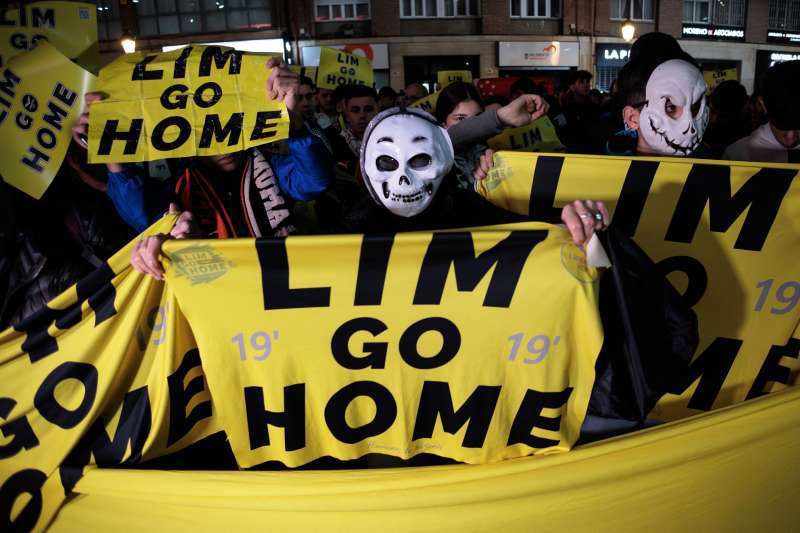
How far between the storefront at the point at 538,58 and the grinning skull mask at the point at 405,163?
2010 centimetres

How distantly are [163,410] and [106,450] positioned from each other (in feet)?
0.82

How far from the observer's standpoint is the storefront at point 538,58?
20.8m

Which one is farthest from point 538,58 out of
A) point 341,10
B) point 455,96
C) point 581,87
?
point 455,96

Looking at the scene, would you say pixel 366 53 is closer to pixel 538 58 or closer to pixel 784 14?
pixel 538 58

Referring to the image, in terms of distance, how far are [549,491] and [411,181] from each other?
1134 millimetres

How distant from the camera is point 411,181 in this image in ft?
Result: 6.73

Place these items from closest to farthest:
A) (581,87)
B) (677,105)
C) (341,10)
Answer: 1. (677,105)
2. (581,87)
3. (341,10)

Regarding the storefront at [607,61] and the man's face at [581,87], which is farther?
the storefront at [607,61]

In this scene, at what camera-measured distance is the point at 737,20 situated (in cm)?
2367

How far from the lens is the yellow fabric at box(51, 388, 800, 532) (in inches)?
66.4

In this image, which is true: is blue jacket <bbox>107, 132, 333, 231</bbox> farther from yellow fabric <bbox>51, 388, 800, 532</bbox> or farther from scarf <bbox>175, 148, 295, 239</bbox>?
yellow fabric <bbox>51, 388, 800, 532</bbox>

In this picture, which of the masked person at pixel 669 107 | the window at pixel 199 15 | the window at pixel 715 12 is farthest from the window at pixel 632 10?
the masked person at pixel 669 107

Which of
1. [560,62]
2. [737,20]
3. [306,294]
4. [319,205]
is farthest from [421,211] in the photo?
[737,20]

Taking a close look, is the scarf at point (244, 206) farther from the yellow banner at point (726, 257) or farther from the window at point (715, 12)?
the window at point (715, 12)
